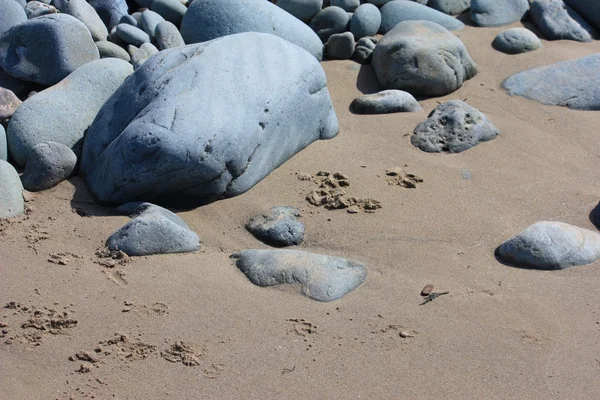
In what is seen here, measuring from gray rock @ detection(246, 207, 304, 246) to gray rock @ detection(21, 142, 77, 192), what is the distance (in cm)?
115

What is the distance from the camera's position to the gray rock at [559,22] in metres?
7.16

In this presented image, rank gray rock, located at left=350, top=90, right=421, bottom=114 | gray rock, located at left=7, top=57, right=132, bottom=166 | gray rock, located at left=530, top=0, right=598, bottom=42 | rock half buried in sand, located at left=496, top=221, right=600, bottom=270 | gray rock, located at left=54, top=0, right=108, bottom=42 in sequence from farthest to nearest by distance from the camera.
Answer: gray rock, located at left=530, top=0, right=598, bottom=42 < gray rock, located at left=54, top=0, right=108, bottom=42 < gray rock, located at left=350, top=90, right=421, bottom=114 < gray rock, located at left=7, top=57, right=132, bottom=166 < rock half buried in sand, located at left=496, top=221, right=600, bottom=270

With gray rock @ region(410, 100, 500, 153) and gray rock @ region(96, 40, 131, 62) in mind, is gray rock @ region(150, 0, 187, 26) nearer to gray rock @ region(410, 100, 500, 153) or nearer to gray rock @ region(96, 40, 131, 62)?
gray rock @ region(96, 40, 131, 62)

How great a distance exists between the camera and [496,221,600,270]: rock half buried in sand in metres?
4.09

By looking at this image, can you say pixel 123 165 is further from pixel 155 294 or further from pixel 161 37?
pixel 161 37

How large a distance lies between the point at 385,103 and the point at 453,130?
60cm

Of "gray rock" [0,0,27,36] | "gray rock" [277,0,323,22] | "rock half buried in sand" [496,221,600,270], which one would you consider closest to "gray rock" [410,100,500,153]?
"rock half buried in sand" [496,221,600,270]

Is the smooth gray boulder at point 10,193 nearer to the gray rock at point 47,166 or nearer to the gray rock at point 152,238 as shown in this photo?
the gray rock at point 47,166

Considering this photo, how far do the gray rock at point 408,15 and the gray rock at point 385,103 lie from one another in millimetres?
1403

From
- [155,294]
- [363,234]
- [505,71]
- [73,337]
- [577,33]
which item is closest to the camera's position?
[73,337]

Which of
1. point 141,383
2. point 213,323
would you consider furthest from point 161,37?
point 141,383

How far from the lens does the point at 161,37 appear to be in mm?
6023

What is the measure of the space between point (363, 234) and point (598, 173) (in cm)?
178

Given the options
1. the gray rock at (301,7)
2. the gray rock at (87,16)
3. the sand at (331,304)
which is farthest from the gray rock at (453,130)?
the gray rock at (87,16)
